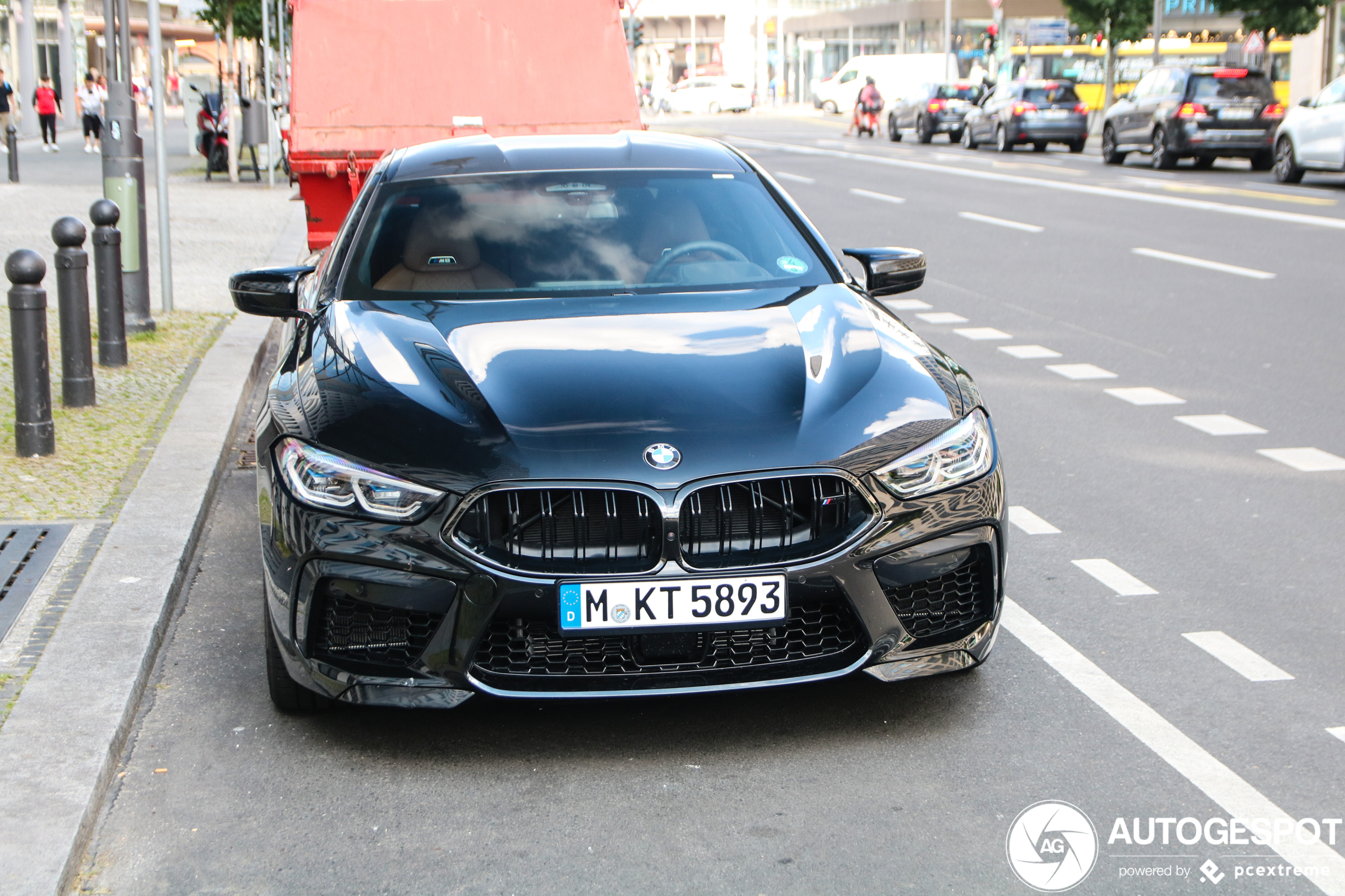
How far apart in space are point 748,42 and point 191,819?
104814mm

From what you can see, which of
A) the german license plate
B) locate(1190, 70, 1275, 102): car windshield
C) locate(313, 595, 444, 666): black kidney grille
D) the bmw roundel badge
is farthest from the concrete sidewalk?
locate(1190, 70, 1275, 102): car windshield

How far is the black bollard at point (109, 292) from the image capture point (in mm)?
8719

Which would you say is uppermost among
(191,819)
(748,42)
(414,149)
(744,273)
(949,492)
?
(748,42)

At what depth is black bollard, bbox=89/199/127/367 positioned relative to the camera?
872 centimetres

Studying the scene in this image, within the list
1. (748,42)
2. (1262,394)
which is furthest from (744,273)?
(748,42)

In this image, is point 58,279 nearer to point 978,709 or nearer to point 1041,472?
point 1041,472

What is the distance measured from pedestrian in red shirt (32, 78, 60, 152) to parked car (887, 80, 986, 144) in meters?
21.0

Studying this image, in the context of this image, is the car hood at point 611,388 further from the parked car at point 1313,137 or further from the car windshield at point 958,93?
the car windshield at point 958,93

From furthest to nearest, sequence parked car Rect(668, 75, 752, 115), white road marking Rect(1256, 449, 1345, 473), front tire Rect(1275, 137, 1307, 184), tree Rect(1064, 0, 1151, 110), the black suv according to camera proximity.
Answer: parked car Rect(668, 75, 752, 115), tree Rect(1064, 0, 1151, 110), the black suv, front tire Rect(1275, 137, 1307, 184), white road marking Rect(1256, 449, 1345, 473)

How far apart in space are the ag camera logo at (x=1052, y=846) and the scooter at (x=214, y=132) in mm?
24170

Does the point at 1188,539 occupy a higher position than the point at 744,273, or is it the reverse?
the point at 744,273

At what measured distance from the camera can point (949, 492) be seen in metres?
3.87

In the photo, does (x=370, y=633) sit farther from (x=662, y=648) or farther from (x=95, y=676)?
(x=95, y=676)

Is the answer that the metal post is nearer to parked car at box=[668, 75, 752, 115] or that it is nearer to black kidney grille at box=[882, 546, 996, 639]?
black kidney grille at box=[882, 546, 996, 639]
